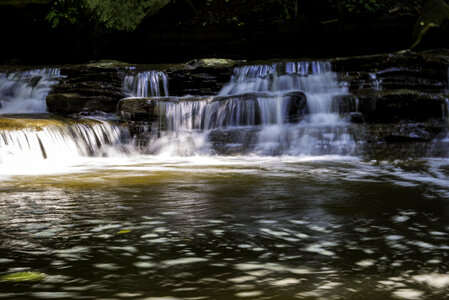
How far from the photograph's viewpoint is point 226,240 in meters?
2.69

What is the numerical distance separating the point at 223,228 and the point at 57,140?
6.84 metres

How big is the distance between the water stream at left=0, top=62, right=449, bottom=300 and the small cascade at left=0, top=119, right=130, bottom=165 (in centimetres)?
4

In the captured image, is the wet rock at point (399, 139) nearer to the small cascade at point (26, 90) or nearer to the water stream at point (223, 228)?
the water stream at point (223, 228)

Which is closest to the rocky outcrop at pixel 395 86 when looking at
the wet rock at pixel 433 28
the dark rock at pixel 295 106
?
the dark rock at pixel 295 106

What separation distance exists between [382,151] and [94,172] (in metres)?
5.02

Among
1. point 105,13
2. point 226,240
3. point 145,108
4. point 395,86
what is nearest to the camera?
point 226,240

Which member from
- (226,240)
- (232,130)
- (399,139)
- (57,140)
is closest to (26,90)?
(57,140)

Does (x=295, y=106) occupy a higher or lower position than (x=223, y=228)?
higher

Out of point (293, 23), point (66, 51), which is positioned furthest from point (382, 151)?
point (66, 51)

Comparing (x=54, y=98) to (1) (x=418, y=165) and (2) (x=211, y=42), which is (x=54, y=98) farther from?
(1) (x=418, y=165)

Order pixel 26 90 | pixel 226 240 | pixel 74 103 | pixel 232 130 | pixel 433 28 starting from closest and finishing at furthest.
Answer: pixel 226 240
pixel 232 130
pixel 74 103
pixel 26 90
pixel 433 28

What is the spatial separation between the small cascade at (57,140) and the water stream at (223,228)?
4 centimetres

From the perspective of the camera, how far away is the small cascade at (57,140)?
27.8 feet

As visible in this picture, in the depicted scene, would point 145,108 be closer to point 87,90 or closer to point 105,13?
point 87,90
